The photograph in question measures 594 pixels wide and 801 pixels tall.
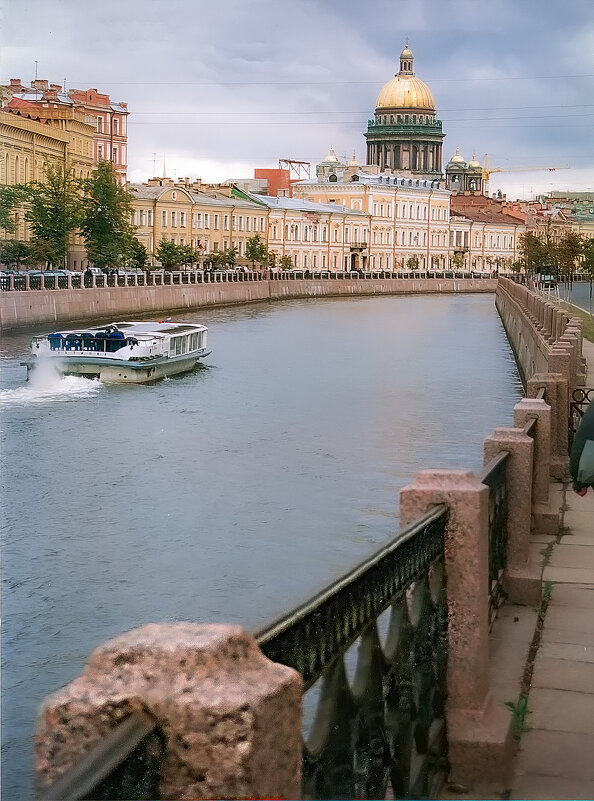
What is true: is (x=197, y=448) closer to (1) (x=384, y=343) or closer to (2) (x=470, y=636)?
(2) (x=470, y=636)

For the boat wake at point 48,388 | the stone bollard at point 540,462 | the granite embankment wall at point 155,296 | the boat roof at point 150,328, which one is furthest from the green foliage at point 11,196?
the stone bollard at point 540,462

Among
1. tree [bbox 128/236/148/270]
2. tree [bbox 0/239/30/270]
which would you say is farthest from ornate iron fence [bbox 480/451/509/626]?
tree [bbox 128/236/148/270]

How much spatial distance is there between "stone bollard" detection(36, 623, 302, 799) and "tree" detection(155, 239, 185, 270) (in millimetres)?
65674

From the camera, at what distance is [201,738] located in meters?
1.64

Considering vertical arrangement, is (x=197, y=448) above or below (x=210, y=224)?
below

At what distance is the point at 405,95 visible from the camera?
118812 mm

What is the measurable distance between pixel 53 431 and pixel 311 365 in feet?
41.3

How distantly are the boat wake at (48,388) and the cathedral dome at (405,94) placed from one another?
9544 cm

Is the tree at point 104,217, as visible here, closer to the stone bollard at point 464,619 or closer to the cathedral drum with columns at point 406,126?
the stone bollard at point 464,619

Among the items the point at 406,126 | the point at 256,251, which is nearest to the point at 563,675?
the point at 256,251

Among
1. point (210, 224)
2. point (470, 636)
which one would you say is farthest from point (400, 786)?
point (210, 224)

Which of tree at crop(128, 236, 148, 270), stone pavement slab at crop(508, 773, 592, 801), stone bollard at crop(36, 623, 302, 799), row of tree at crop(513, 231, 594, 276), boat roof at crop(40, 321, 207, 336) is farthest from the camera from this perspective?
row of tree at crop(513, 231, 594, 276)

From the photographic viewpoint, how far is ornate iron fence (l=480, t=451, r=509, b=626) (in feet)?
16.5

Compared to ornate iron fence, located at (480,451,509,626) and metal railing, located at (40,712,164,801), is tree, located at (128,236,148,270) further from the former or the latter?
metal railing, located at (40,712,164,801)
